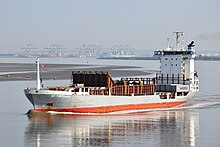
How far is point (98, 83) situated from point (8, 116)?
31.1 feet

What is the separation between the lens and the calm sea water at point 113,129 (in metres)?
32.9

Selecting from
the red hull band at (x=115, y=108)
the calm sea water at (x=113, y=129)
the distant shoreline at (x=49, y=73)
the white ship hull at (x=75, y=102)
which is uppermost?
the distant shoreline at (x=49, y=73)

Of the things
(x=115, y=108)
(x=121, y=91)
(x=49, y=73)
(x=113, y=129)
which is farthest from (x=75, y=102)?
(x=49, y=73)

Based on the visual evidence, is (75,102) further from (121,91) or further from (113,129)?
(113,129)

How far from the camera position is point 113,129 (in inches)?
1489

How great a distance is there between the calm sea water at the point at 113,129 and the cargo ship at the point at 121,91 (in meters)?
1.36

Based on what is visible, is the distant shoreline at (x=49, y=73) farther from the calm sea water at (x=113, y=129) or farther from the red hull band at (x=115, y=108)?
the calm sea water at (x=113, y=129)

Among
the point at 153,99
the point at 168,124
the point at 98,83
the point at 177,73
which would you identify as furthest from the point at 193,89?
the point at 168,124

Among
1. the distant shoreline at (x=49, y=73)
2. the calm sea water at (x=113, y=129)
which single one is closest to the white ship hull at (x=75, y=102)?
the calm sea water at (x=113, y=129)

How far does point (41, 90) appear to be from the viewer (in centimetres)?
4372

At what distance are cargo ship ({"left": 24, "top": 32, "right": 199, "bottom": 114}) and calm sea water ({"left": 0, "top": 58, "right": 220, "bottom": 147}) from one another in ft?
4.47

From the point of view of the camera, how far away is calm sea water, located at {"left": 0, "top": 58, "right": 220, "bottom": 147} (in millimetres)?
32938

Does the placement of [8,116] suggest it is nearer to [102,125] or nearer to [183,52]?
[102,125]

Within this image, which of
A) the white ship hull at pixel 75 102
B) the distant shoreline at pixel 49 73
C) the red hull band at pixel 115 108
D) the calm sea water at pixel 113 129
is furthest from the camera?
the distant shoreline at pixel 49 73
